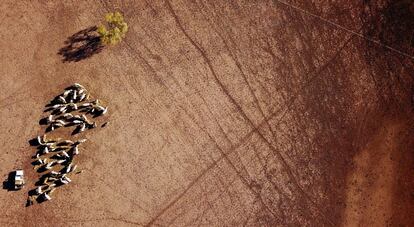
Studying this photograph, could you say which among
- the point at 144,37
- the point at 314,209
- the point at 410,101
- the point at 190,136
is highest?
the point at 144,37

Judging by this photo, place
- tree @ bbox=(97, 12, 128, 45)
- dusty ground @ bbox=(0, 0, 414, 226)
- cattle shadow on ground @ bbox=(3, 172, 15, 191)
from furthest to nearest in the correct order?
tree @ bbox=(97, 12, 128, 45) < dusty ground @ bbox=(0, 0, 414, 226) < cattle shadow on ground @ bbox=(3, 172, 15, 191)

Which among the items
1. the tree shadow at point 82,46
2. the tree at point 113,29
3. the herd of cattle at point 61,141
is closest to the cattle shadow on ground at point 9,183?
the herd of cattle at point 61,141

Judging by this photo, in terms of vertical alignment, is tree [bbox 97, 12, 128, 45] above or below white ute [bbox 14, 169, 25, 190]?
above

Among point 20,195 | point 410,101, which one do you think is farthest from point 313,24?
point 20,195

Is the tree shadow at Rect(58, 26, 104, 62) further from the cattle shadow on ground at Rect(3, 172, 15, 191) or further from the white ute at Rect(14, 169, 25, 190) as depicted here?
the cattle shadow on ground at Rect(3, 172, 15, 191)

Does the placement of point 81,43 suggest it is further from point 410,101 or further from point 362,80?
point 410,101

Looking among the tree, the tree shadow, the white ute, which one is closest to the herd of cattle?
the white ute
